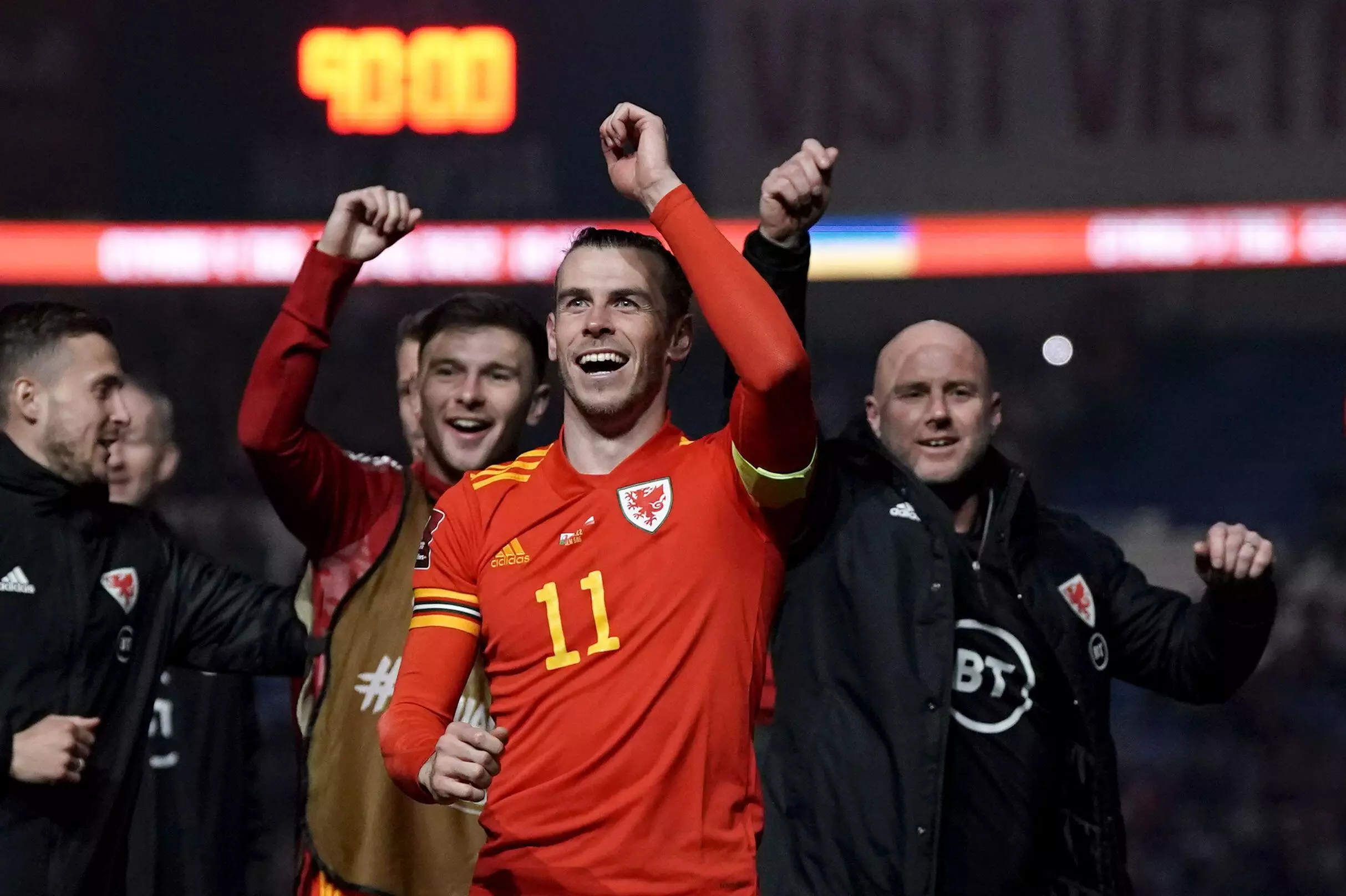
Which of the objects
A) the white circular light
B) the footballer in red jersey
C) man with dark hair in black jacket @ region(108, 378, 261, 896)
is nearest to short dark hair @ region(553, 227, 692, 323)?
the footballer in red jersey

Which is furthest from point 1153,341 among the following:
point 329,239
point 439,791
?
point 439,791

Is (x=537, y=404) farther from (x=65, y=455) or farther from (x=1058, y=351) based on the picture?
(x=1058, y=351)

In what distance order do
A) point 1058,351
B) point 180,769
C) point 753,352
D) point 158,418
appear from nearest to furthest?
point 753,352, point 180,769, point 158,418, point 1058,351

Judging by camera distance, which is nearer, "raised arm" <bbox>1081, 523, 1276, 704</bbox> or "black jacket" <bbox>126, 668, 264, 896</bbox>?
"raised arm" <bbox>1081, 523, 1276, 704</bbox>

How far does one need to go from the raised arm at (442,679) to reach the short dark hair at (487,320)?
0.68 metres

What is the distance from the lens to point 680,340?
202cm

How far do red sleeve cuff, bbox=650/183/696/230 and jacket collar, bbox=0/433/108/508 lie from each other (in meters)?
1.08

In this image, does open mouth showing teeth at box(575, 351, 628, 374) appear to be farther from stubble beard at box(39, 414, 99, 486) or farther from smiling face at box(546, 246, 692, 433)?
stubble beard at box(39, 414, 99, 486)

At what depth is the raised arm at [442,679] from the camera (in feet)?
5.28

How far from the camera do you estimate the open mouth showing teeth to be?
6.24 ft

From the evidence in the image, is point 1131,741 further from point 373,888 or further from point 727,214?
point 373,888

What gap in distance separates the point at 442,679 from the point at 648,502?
0.99ft

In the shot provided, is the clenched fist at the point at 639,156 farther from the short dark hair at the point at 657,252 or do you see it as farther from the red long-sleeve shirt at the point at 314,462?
the red long-sleeve shirt at the point at 314,462

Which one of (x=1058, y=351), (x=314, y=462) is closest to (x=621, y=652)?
(x=314, y=462)
